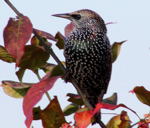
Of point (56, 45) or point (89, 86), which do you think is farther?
point (89, 86)

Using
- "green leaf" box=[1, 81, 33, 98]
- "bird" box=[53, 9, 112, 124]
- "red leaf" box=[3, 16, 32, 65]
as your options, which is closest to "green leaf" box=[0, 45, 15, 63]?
"green leaf" box=[1, 81, 33, 98]

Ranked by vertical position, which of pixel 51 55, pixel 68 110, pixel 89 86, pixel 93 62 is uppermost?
pixel 51 55

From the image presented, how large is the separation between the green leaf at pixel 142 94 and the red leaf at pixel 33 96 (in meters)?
0.31

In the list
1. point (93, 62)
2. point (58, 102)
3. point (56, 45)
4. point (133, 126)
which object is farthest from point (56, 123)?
point (93, 62)

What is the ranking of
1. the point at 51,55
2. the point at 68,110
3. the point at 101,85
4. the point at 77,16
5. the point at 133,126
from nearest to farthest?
1. the point at 133,126
2. the point at 51,55
3. the point at 68,110
4. the point at 77,16
5. the point at 101,85

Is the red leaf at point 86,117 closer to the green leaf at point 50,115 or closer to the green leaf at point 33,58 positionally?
the green leaf at point 50,115

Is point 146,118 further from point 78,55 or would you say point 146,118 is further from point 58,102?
point 78,55

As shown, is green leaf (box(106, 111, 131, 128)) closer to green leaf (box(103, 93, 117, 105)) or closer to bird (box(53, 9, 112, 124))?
green leaf (box(103, 93, 117, 105))

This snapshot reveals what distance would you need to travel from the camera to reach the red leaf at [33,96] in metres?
1.38

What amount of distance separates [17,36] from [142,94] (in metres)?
0.49

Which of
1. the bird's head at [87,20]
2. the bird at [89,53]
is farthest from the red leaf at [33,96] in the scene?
the bird's head at [87,20]

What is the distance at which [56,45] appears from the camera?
2.07 m

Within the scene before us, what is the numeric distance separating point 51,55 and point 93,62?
142 centimetres

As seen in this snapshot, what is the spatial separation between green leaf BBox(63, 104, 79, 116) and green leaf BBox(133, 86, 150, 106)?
1.28ft
